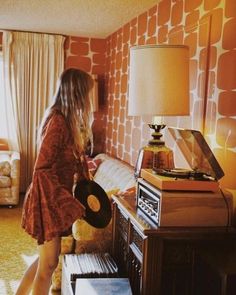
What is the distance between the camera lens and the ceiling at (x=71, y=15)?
3863 millimetres

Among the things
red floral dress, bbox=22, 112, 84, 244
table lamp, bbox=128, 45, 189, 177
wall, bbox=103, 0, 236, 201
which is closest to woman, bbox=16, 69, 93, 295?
red floral dress, bbox=22, 112, 84, 244

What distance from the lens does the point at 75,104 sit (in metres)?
2.16

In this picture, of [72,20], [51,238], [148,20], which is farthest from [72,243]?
[72,20]

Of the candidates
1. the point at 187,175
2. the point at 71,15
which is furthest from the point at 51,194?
the point at 71,15

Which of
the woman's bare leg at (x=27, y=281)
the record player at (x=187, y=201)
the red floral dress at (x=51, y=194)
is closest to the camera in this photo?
the record player at (x=187, y=201)

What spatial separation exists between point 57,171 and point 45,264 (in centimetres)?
53

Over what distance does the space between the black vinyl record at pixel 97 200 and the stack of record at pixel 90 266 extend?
0.21 m

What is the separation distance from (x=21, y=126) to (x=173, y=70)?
3924mm

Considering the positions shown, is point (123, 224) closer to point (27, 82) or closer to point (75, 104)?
point (75, 104)

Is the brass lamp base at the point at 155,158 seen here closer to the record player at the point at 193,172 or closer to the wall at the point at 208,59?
the record player at the point at 193,172

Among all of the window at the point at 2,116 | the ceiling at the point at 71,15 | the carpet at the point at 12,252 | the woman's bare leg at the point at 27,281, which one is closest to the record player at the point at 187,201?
the woman's bare leg at the point at 27,281

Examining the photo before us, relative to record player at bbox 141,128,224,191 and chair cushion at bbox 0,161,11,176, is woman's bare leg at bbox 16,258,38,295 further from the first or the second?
chair cushion at bbox 0,161,11,176

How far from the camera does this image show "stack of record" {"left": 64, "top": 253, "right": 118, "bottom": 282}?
7.00ft

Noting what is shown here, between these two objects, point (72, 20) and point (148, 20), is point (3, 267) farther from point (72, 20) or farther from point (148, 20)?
point (72, 20)
